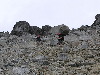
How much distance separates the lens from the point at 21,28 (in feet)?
123

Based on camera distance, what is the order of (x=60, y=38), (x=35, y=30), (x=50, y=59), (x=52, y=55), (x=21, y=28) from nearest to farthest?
(x=50, y=59) → (x=52, y=55) → (x=60, y=38) → (x=21, y=28) → (x=35, y=30)

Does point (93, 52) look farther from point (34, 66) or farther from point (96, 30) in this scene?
point (96, 30)

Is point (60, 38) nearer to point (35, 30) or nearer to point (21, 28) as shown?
point (35, 30)

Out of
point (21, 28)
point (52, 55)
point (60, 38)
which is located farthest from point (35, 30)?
point (52, 55)

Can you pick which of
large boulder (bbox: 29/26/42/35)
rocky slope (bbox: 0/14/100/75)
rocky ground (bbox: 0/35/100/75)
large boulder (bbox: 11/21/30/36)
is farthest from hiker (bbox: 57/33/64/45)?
large boulder (bbox: 11/21/30/36)

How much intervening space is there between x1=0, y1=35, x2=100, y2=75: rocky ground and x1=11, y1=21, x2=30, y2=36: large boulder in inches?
239

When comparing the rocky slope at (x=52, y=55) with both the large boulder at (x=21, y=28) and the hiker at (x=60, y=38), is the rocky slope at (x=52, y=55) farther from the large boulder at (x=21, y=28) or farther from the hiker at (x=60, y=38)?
the large boulder at (x=21, y=28)

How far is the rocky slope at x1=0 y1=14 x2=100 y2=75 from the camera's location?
2259cm

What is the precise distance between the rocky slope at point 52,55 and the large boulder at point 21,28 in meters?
3.50

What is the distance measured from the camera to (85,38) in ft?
101

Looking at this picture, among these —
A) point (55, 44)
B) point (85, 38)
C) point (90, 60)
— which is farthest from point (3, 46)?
point (90, 60)

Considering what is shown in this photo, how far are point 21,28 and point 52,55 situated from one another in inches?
482

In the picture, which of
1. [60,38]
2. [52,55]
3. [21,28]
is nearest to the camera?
[52,55]

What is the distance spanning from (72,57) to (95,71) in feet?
11.7
